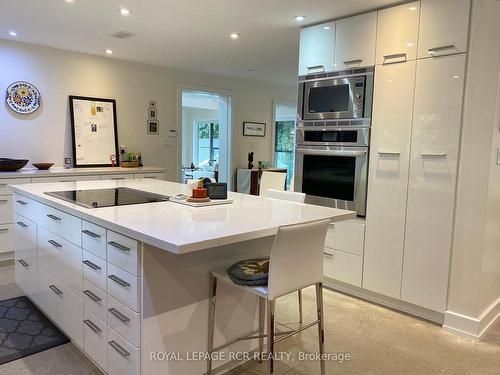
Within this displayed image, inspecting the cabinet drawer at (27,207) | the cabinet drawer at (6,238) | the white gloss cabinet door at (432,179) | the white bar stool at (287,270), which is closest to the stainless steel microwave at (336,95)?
the white gloss cabinet door at (432,179)

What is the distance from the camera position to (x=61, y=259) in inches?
90.8

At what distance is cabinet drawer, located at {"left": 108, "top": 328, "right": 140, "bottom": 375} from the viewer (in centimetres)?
167

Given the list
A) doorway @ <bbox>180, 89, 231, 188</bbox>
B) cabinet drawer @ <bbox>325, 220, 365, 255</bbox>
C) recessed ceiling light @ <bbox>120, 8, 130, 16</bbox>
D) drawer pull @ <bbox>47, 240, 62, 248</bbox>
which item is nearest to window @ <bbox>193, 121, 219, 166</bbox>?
doorway @ <bbox>180, 89, 231, 188</bbox>

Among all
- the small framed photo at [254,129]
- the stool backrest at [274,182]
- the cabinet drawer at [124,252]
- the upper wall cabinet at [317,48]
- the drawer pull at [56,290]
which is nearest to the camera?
the cabinet drawer at [124,252]

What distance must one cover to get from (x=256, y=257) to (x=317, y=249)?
1.40ft

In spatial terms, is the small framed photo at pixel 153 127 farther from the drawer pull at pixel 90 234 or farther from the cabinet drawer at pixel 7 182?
the drawer pull at pixel 90 234

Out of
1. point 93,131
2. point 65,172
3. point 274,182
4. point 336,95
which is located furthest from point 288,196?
point 93,131

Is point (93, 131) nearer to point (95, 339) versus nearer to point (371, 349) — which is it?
point (95, 339)

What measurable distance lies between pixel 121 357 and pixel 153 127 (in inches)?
163

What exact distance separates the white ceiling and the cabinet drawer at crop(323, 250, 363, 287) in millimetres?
2018

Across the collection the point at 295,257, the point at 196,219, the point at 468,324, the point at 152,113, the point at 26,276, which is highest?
the point at 152,113

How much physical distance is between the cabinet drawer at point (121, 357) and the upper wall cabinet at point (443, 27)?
263 cm

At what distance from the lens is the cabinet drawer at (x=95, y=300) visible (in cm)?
187

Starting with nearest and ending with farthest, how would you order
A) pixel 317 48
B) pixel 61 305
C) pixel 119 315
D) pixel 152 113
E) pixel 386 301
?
1. pixel 119 315
2. pixel 61 305
3. pixel 386 301
4. pixel 317 48
5. pixel 152 113
